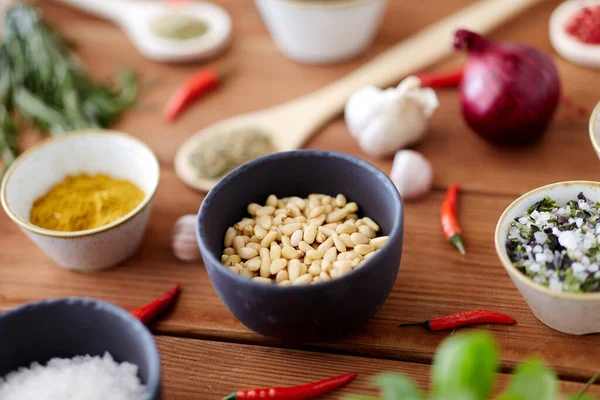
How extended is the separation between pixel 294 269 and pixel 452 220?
1.21 ft

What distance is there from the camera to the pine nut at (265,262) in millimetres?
1057

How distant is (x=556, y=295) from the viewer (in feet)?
3.03

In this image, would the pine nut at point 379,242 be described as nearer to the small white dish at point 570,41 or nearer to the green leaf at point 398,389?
the green leaf at point 398,389

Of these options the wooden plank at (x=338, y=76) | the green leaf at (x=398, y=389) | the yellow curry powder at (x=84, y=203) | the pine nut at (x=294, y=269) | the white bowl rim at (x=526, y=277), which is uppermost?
the green leaf at (x=398, y=389)

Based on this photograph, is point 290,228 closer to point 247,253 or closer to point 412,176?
point 247,253

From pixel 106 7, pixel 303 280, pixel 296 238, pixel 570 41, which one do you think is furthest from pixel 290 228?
pixel 106 7

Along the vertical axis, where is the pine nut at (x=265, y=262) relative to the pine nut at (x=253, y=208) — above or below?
below

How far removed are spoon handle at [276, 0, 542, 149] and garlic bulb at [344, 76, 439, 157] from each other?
14 centimetres

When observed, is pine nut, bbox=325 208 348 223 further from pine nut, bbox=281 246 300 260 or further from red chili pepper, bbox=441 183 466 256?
red chili pepper, bbox=441 183 466 256

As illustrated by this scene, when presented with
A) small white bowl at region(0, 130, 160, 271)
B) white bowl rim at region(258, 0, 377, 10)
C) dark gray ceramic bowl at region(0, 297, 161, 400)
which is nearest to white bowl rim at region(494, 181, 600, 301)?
dark gray ceramic bowl at region(0, 297, 161, 400)

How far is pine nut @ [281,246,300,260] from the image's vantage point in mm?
1072

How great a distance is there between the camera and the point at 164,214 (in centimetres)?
138

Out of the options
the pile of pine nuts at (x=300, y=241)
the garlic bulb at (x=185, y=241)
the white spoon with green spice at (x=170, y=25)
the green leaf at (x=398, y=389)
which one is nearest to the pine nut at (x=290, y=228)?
the pile of pine nuts at (x=300, y=241)

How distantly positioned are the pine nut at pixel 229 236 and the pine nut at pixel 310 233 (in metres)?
0.12
